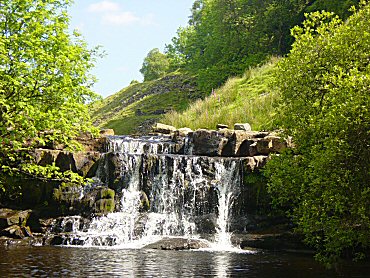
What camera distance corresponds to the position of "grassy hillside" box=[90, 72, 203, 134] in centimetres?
5866

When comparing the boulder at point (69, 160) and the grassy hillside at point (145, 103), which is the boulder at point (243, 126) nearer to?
the boulder at point (69, 160)

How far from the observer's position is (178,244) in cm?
2080

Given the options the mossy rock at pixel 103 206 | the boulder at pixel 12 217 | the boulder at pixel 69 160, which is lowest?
the boulder at pixel 12 217

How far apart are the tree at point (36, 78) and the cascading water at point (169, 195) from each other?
676 centimetres

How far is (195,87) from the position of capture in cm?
6881

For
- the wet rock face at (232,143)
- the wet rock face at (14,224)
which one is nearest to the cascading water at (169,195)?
the wet rock face at (232,143)

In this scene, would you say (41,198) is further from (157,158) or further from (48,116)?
(48,116)

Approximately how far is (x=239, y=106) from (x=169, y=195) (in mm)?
14355

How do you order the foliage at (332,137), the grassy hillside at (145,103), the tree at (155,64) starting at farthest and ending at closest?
the tree at (155,64) → the grassy hillside at (145,103) → the foliage at (332,137)

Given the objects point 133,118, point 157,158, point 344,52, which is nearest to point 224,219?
point 157,158

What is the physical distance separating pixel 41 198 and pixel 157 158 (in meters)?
6.55

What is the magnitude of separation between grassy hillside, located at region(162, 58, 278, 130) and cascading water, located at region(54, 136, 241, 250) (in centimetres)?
722

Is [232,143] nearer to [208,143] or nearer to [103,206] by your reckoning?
[208,143]

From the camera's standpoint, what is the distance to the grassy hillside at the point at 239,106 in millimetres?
33781
